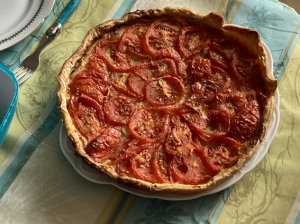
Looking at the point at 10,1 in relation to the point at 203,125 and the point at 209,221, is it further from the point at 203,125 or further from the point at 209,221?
the point at 209,221

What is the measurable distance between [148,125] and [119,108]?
7.2 inches

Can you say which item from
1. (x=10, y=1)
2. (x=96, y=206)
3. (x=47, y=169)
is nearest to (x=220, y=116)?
(x=96, y=206)

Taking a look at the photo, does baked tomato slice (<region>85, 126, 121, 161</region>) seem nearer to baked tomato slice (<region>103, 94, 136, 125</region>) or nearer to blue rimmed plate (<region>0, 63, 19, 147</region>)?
baked tomato slice (<region>103, 94, 136, 125</region>)

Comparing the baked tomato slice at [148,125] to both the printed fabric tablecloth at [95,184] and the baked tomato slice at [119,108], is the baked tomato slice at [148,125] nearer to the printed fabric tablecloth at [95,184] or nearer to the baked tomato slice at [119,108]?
the baked tomato slice at [119,108]

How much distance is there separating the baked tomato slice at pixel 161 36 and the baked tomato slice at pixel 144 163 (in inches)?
22.6

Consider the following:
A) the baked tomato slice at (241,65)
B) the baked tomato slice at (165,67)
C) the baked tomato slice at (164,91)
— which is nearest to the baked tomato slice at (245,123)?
the baked tomato slice at (241,65)

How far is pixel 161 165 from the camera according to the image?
2.01 metres

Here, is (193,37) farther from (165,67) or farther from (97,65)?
(97,65)

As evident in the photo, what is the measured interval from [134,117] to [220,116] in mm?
439

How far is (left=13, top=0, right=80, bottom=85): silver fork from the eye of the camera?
242 centimetres

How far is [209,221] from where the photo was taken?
6.73ft

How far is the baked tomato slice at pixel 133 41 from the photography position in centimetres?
232

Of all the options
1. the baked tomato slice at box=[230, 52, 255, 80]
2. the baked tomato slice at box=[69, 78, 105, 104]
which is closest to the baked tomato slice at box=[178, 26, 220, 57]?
the baked tomato slice at box=[230, 52, 255, 80]

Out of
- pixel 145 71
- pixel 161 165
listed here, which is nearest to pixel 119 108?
pixel 145 71
